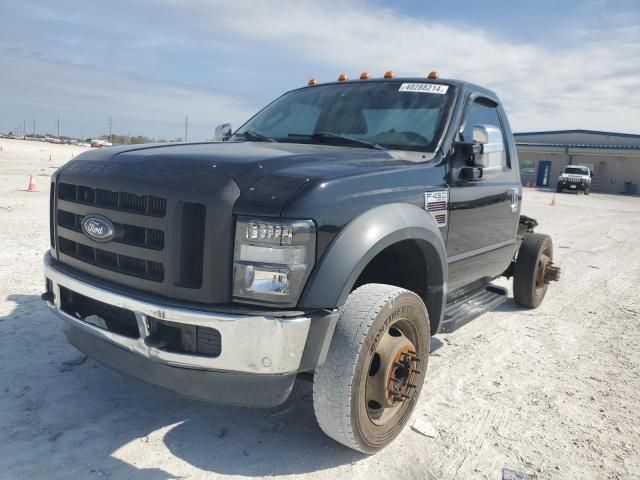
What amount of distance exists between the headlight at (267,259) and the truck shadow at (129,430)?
37.1 inches

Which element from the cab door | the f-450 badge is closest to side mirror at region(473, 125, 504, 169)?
the cab door

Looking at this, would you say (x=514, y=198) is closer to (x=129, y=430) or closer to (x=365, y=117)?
(x=365, y=117)

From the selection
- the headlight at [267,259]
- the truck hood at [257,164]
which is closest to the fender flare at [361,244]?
the headlight at [267,259]

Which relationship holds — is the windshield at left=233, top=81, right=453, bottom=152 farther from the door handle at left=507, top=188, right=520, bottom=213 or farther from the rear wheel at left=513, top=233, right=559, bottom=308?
the rear wheel at left=513, top=233, right=559, bottom=308

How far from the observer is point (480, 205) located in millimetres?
3734

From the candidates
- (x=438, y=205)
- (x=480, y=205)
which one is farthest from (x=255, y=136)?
(x=480, y=205)

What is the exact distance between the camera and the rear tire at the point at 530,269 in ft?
17.0

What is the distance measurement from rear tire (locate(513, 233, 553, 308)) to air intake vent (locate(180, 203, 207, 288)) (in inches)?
156

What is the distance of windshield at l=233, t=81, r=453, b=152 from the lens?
3.39 metres

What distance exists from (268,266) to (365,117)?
186 cm

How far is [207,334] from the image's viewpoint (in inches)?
85.8

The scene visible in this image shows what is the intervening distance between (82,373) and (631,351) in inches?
167

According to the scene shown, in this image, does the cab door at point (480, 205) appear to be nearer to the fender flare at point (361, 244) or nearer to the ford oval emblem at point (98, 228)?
the fender flare at point (361, 244)

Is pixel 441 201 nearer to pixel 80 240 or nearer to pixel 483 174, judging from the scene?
pixel 483 174
